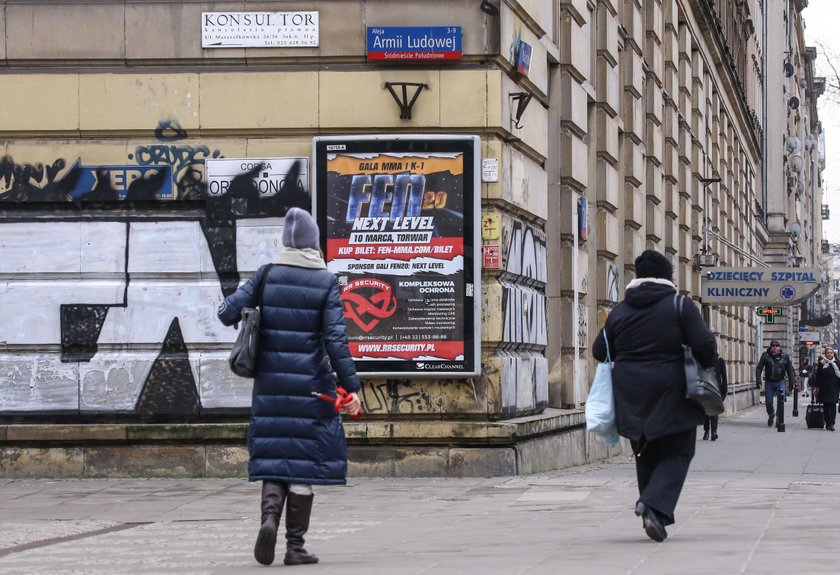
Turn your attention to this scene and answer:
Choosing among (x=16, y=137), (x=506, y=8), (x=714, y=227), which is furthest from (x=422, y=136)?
(x=714, y=227)

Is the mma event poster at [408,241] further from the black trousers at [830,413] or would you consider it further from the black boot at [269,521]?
the black trousers at [830,413]

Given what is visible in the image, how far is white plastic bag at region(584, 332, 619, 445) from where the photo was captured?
9.38 m

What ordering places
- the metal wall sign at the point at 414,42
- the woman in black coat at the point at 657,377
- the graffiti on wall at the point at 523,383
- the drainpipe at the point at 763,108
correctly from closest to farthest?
the woman in black coat at the point at 657,377 → the metal wall sign at the point at 414,42 → the graffiti on wall at the point at 523,383 → the drainpipe at the point at 763,108

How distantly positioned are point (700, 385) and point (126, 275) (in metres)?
6.69

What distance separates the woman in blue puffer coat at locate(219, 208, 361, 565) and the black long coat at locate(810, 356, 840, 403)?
21522 millimetres

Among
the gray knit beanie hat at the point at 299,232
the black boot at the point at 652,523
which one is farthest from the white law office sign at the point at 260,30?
the black boot at the point at 652,523

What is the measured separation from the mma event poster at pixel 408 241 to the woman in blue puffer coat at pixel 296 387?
575 centimetres

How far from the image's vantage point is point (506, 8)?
1448 centimetres

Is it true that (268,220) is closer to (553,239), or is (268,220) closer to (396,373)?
(396,373)

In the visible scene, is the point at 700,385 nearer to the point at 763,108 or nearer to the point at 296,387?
the point at 296,387

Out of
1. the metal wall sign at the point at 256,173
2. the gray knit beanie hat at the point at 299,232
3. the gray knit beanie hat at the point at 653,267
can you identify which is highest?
the metal wall sign at the point at 256,173

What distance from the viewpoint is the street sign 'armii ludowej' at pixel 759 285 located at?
3080 centimetres

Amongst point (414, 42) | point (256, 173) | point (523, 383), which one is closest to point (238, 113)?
point (256, 173)

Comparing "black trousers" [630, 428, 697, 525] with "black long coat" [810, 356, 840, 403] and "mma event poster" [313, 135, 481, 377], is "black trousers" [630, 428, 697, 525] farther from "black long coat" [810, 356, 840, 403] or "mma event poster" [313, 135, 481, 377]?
"black long coat" [810, 356, 840, 403]
